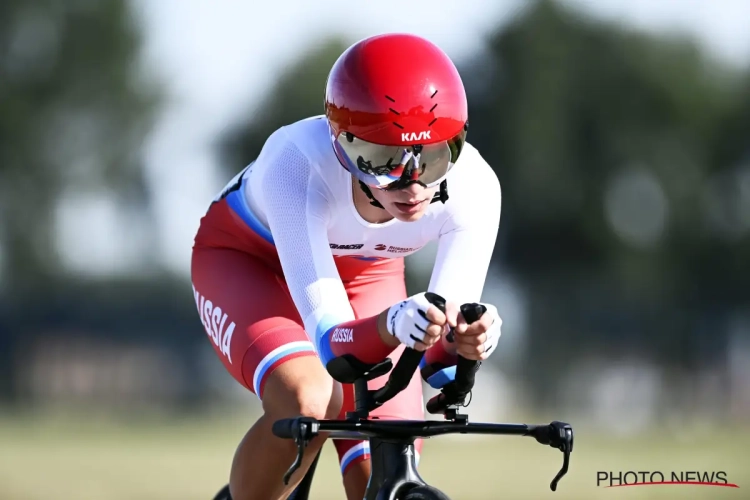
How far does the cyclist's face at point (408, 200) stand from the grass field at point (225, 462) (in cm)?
619

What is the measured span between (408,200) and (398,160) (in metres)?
0.16

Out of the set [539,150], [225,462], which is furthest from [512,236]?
[225,462]

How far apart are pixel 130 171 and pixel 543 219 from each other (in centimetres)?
1180

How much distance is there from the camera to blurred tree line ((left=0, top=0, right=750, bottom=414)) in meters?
32.1

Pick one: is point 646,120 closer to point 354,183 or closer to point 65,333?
point 65,333

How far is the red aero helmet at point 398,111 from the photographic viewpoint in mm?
4359

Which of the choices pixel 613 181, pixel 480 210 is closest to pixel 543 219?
pixel 613 181

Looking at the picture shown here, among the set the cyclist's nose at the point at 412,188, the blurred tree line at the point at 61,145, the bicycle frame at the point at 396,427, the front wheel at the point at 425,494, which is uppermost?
the blurred tree line at the point at 61,145

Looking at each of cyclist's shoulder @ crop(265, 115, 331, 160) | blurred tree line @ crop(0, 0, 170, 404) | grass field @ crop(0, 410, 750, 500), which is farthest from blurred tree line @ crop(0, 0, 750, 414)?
cyclist's shoulder @ crop(265, 115, 331, 160)

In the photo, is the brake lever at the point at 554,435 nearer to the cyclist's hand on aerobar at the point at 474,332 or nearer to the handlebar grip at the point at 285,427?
the cyclist's hand on aerobar at the point at 474,332

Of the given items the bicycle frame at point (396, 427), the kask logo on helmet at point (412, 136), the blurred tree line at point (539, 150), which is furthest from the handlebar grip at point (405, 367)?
the blurred tree line at point (539, 150)

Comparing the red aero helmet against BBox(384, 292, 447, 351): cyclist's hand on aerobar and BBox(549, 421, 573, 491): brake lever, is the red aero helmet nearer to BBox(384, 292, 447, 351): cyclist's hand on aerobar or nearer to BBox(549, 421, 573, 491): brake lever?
BBox(384, 292, 447, 351): cyclist's hand on aerobar

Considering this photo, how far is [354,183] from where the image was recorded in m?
4.93

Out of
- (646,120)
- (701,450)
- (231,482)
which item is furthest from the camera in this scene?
(646,120)
